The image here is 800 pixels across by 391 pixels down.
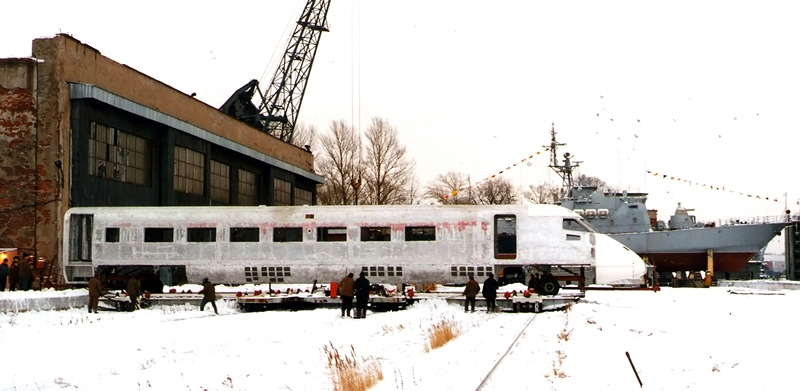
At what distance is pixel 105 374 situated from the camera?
13.2 m

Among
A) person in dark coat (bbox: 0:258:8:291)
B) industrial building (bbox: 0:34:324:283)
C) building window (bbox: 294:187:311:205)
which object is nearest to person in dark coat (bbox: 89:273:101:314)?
person in dark coat (bbox: 0:258:8:291)

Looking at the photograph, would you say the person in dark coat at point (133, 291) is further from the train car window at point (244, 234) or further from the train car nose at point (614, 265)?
the train car nose at point (614, 265)

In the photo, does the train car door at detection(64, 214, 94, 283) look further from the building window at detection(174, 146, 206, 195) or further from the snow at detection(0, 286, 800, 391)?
the building window at detection(174, 146, 206, 195)

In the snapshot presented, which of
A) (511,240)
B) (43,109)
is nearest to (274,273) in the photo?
(511,240)

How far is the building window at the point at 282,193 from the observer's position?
55594mm

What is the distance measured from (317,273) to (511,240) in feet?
22.6

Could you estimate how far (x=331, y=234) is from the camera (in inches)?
1152

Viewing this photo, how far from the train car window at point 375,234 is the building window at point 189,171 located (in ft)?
51.3

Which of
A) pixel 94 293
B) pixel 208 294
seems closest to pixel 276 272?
pixel 208 294

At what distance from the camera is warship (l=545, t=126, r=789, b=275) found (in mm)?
59938

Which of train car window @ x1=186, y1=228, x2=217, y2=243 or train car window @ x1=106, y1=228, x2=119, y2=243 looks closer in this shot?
train car window @ x1=186, y1=228, x2=217, y2=243

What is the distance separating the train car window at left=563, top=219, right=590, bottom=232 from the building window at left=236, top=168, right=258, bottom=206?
83.3 feet

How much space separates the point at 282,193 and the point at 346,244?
28.6 meters

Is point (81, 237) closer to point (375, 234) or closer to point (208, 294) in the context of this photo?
point (208, 294)
